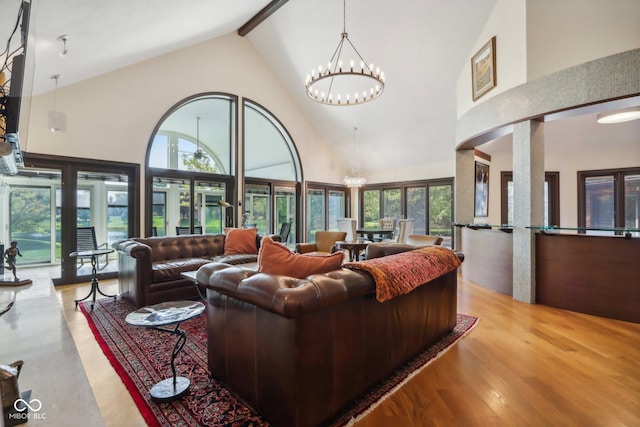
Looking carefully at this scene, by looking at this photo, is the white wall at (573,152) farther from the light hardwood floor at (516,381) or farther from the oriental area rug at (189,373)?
the oriental area rug at (189,373)

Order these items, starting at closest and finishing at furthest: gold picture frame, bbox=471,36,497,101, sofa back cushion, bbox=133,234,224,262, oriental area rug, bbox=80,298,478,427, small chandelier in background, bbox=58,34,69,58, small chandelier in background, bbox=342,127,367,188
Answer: oriental area rug, bbox=80,298,478,427 → small chandelier in background, bbox=58,34,69,58 → sofa back cushion, bbox=133,234,224,262 → gold picture frame, bbox=471,36,497,101 → small chandelier in background, bbox=342,127,367,188

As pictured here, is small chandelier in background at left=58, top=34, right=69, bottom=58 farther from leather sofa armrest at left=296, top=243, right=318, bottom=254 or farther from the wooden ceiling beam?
leather sofa armrest at left=296, top=243, right=318, bottom=254

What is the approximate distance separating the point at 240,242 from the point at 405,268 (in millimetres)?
3506

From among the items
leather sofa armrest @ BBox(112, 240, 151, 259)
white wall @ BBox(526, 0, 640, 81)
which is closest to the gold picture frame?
white wall @ BBox(526, 0, 640, 81)

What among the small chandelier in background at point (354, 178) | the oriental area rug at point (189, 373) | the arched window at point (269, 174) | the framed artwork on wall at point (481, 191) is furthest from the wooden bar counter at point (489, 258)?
the arched window at point (269, 174)

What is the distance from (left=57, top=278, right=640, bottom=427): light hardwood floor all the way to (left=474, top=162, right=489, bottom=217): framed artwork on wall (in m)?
3.57

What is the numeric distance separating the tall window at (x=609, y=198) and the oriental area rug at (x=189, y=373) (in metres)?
5.67

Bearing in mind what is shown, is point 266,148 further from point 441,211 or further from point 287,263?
point 287,263

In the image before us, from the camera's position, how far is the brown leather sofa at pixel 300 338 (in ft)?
5.11

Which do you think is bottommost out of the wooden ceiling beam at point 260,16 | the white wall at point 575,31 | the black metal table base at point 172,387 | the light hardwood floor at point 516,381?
the light hardwood floor at point 516,381

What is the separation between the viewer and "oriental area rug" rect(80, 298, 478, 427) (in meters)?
1.79

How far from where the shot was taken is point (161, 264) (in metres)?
4.11

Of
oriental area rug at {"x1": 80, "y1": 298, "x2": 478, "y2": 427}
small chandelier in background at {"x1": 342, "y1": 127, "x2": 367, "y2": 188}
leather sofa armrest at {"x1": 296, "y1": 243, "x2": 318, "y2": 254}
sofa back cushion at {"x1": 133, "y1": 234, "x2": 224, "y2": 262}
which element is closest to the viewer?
oriental area rug at {"x1": 80, "y1": 298, "x2": 478, "y2": 427}

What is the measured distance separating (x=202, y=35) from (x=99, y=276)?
4938mm
